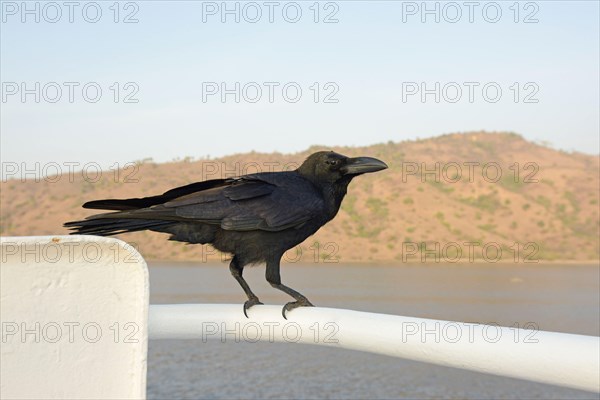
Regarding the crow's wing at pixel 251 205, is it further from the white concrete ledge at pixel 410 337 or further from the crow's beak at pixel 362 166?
the white concrete ledge at pixel 410 337

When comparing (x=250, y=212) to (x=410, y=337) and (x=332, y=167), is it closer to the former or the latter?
(x=332, y=167)

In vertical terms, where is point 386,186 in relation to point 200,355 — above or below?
above

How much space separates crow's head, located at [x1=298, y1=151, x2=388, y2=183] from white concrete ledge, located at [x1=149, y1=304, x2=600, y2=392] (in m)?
1.35

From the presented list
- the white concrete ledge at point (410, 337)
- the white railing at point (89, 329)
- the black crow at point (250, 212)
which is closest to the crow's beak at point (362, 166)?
the black crow at point (250, 212)

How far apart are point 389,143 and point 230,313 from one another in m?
78.4

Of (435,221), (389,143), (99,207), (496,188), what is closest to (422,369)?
(435,221)

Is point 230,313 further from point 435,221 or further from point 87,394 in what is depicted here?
point 435,221

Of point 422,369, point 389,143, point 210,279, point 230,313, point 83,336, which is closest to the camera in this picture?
point 83,336

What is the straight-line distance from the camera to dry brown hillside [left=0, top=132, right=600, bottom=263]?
64.1 metres

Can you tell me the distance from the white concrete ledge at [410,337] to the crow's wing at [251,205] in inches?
32.9

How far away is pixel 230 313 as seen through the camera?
92.4 inches

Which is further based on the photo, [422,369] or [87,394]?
[422,369]

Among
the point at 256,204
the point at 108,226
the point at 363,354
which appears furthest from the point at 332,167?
the point at 363,354

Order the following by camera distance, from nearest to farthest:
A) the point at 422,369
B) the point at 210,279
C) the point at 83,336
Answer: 1. the point at 83,336
2. the point at 422,369
3. the point at 210,279
